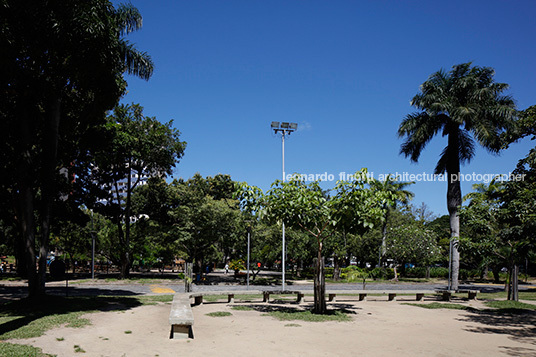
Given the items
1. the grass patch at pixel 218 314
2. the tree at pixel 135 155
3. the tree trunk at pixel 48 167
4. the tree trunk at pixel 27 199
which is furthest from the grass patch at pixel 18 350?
the tree at pixel 135 155

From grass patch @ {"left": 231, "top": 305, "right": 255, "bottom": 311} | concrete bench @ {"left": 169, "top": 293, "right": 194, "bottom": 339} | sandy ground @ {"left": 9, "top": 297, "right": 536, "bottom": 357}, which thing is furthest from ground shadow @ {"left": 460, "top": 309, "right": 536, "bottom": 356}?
grass patch @ {"left": 231, "top": 305, "right": 255, "bottom": 311}

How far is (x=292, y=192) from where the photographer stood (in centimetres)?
1381

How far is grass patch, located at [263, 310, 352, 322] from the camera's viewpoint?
41.9 feet

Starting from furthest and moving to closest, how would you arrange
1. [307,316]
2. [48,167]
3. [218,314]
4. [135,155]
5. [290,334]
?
1. [135,155]
2. [48,167]
3. [218,314]
4. [307,316]
5. [290,334]

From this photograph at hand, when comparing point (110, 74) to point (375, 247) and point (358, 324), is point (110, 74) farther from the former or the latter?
point (375, 247)

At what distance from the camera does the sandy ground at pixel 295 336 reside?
8227 millimetres

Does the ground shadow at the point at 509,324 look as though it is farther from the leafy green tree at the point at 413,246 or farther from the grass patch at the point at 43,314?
the leafy green tree at the point at 413,246

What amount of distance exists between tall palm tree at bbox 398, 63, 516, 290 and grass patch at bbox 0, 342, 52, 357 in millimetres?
24452

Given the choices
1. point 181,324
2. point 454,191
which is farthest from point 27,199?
point 454,191

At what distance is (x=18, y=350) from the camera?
7344mm

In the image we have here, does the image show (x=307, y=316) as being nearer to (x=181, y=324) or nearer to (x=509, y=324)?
(x=181, y=324)

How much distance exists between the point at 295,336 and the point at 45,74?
1309 cm

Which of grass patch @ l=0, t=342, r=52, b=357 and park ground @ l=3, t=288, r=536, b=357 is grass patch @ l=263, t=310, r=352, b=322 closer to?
park ground @ l=3, t=288, r=536, b=357

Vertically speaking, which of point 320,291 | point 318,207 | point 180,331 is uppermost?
point 318,207
